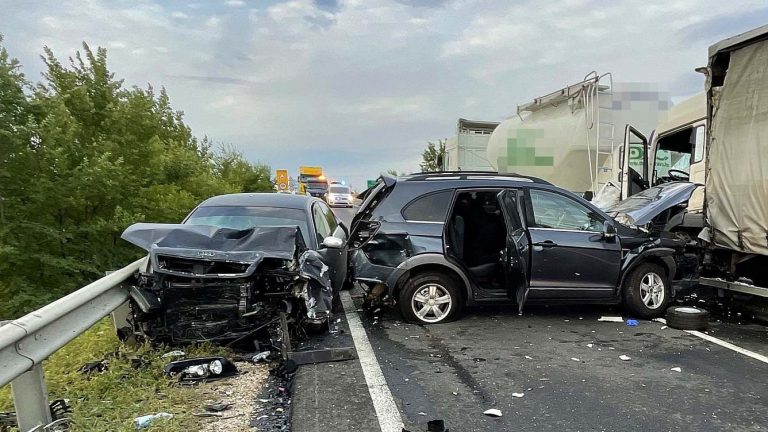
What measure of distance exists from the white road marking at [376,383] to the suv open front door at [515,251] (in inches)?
72.9

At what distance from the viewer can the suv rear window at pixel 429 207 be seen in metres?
6.05

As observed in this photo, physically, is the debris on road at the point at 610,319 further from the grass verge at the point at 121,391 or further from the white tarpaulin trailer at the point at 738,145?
the grass verge at the point at 121,391

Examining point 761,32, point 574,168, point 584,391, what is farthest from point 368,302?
point 574,168

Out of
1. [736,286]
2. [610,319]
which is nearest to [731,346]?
[736,286]

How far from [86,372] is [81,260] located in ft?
19.3

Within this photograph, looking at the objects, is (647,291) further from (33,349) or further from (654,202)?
(33,349)

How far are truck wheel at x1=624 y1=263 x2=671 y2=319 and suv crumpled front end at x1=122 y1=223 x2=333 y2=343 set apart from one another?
396cm

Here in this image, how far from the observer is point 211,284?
433 centimetres

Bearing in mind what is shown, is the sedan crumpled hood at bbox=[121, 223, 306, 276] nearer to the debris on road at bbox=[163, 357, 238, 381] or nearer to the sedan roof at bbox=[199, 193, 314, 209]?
the debris on road at bbox=[163, 357, 238, 381]

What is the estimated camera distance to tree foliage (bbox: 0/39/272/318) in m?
8.42

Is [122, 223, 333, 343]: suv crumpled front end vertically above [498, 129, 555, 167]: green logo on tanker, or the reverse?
[498, 129, 555, 167]: green logo on tanker

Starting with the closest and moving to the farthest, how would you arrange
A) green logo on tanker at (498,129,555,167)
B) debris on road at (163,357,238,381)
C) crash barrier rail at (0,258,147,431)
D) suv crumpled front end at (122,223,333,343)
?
crash barrier rail at (0,258,147,431) < debris on road at (163,357,238,381) < suv crumpled front end at (122,223,333,343) < green logo on tanker at (498,129,555,167)

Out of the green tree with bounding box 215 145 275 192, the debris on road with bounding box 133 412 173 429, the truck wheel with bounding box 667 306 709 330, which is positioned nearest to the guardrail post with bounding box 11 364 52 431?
the debris on road with bounding box 133 412 173 429

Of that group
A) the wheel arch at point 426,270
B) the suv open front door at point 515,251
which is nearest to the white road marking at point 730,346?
the suv open front door at point 515,251
